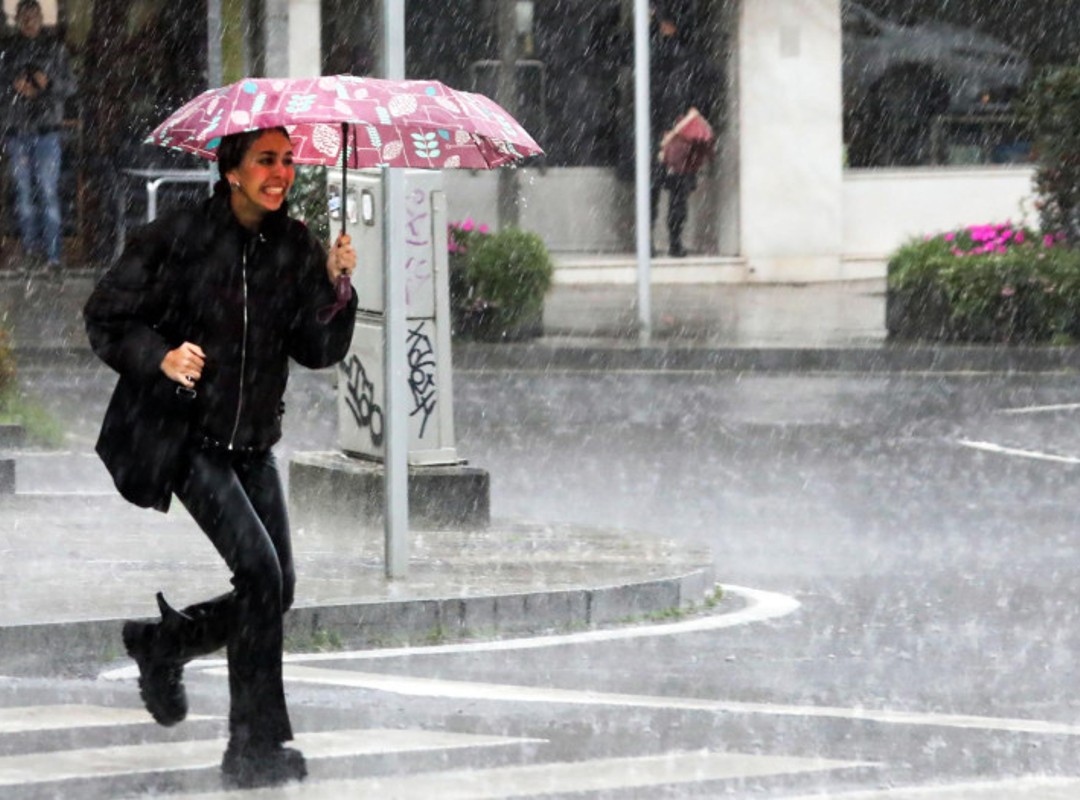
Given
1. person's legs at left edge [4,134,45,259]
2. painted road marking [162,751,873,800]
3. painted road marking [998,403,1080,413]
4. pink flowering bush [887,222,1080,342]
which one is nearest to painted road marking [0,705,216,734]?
painted road marking [162,751,873,800]

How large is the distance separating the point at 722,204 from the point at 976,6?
123 inches

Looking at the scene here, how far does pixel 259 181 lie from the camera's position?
7.11 metres

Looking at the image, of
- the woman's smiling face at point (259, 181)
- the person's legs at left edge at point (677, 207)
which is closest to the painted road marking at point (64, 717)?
the woman's smiling face at point (259, 181)

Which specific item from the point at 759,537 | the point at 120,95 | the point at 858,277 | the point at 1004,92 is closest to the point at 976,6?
the point at 1004,92

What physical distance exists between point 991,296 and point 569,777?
14411 millimetres

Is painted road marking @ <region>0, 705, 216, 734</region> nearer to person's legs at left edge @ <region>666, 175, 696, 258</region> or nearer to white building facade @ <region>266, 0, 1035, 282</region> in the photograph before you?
white building facade @ <region>266, 0, 1035, 282</region>

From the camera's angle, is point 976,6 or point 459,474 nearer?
point 459,474

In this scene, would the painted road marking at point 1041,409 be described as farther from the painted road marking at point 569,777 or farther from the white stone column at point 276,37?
the white stone column at point 276,37

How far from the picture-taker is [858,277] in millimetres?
28031

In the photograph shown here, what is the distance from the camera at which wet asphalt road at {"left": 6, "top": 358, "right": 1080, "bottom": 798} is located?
307 inches

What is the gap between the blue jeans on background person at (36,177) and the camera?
2342cm

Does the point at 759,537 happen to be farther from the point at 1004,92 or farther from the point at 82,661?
the point at 1004,92

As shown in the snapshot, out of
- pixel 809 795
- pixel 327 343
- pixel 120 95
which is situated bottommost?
pixel 809 795

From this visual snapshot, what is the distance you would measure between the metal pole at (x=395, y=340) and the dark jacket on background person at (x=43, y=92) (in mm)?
13568
